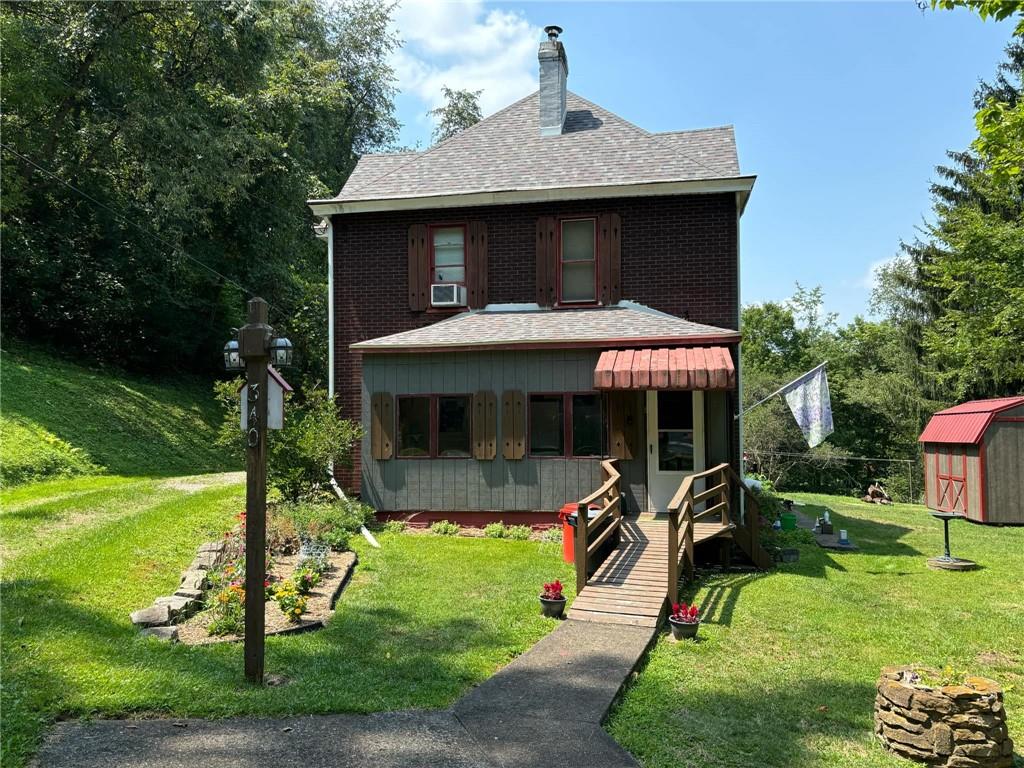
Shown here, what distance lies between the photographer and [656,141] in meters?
14.8

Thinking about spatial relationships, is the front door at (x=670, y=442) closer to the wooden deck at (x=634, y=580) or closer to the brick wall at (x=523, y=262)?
the wooden deck at (x=634, y=580)

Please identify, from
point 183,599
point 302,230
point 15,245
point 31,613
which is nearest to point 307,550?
point 183,599

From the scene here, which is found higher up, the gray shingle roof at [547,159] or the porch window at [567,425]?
the gray shingle roof at [547,159]

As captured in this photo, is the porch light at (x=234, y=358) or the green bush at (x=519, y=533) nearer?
the porch light at (x=234, y=358)

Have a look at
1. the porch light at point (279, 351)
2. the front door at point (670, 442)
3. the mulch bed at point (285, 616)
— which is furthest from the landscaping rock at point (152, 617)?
the front door at point (670, 442)

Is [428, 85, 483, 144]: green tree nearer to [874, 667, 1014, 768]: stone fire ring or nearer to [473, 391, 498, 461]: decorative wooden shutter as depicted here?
[473, 391, 498, 461]: decorative wooden shutter

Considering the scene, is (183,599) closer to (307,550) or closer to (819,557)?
(307,550)

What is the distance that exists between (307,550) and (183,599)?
2.59 m

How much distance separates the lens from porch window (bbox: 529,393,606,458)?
484 inches

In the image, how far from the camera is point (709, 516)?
11375mm

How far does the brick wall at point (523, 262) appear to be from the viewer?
43.2 ft

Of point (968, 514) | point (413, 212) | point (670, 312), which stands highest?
point (413, 212)

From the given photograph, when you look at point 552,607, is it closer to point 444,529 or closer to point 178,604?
point 178,604

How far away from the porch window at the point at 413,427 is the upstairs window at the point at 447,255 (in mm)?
2881
